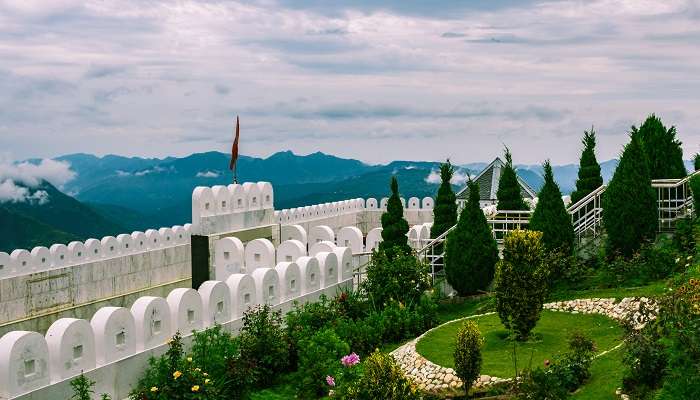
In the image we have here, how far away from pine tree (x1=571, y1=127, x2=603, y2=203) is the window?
15.6 m

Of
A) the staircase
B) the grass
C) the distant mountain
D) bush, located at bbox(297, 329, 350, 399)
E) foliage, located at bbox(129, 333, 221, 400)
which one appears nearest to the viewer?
foliage, located at bbox(129, 333, 221, 400)

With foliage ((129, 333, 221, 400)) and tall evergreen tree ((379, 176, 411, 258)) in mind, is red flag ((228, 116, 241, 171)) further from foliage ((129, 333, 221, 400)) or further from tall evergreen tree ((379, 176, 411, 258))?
foliage ((129, 333, 221, 400))

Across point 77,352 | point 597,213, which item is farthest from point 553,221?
point 77,352

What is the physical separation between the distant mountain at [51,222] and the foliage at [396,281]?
36.6 m

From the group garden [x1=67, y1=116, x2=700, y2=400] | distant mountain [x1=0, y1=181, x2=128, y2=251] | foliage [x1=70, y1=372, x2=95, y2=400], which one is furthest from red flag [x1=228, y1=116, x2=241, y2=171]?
distant mountain [x1=0, y1=181, x2=128, y2=251]

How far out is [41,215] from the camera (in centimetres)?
6097

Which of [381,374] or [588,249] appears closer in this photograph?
[381,374]

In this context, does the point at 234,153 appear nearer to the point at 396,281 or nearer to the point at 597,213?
the point at 396,281

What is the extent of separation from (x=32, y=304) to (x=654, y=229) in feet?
49.1

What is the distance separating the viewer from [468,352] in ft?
35.7

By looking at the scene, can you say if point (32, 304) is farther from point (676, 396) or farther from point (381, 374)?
point (676, 396)

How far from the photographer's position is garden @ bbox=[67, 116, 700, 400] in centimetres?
990

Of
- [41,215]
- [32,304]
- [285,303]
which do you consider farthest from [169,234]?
[41,215]

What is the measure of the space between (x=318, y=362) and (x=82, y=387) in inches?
151
